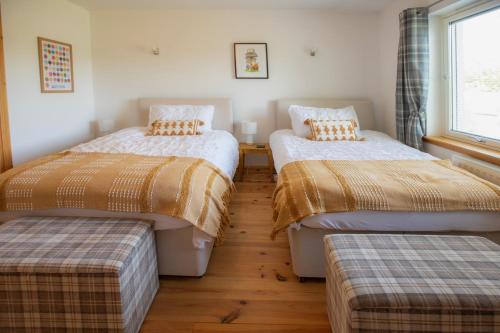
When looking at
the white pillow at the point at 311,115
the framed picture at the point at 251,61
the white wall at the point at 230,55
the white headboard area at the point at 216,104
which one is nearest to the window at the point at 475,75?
the white pillow at the point at 311,115

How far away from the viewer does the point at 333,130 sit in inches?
151

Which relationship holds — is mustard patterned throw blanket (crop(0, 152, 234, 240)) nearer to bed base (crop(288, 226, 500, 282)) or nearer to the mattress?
the mattress

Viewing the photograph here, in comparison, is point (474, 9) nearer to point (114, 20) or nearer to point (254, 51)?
point (254, 51)

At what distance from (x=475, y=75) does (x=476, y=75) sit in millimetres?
14

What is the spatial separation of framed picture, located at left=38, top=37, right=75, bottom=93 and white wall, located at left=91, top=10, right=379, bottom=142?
1.80 ft

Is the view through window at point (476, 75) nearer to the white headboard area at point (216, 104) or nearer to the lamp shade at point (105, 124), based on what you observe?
the white headboard area at point (216, 104)

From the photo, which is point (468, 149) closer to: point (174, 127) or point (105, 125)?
point (174, 127)

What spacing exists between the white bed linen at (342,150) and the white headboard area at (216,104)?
809 mm

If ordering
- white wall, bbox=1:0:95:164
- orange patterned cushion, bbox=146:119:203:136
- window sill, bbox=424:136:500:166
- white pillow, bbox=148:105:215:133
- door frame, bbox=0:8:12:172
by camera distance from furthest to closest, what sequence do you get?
white pillow, bbox=148:105:215:133
orange patterned cushion, bbox=146:119:203:136
white wall, bbox=1:0:95:164
door frame, bbox=0:8:12:172
window sill, bbox=424:136:500:166

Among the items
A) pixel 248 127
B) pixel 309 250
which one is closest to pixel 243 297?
pixel 309 250

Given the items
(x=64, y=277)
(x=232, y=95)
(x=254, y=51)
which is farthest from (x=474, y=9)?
(x=64, y=277)

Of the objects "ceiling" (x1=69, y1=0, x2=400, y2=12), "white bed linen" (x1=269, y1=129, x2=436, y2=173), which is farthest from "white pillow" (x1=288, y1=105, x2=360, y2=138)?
"ceiling" (x1=69, y1=0, x2=400, y2=12)

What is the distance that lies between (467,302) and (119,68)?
4.42 m

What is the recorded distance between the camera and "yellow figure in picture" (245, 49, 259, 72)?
15.1ft
